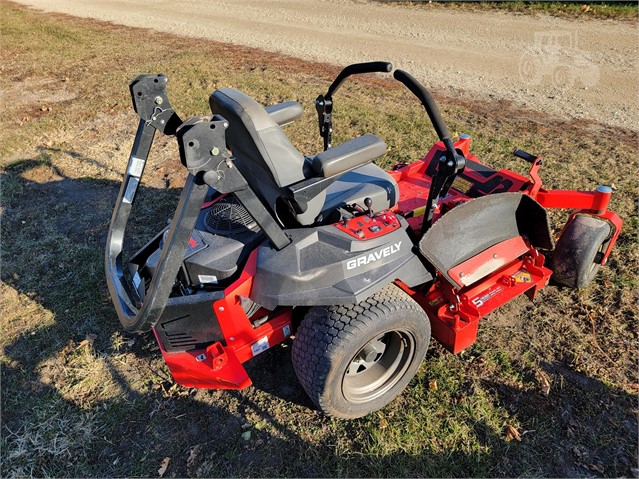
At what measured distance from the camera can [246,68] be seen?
31.9 ft

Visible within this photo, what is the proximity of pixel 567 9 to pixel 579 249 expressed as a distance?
34.9 feet

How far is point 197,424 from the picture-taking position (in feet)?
10.6

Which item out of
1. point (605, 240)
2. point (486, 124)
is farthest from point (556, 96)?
point (605, 240)

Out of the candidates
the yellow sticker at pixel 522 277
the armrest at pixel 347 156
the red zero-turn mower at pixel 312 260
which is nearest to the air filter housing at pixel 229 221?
the red zero-turn mower at pixel 312 260

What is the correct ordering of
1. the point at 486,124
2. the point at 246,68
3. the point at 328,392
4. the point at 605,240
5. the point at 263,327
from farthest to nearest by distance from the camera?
the point at 246,68 < the point at 486,124 < the point at 605,240 < the point at 263,327 < the point at 328,392

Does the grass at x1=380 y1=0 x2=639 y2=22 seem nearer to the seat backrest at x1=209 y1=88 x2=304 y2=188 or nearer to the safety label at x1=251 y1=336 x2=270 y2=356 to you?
the seat backrest at x1=209 y1=88 x2=304 y2=188

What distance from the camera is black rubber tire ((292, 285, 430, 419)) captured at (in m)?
2.77

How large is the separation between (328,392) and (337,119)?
16.4ft

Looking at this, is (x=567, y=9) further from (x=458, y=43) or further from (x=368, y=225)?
(x=368, y=225)

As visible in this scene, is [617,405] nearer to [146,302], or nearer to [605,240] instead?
[605,240]

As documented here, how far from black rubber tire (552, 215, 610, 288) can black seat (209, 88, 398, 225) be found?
1.84 metres

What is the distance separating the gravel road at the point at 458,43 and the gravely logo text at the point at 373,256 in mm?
5397

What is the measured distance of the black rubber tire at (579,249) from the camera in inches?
150

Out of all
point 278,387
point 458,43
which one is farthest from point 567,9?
point 278,387
